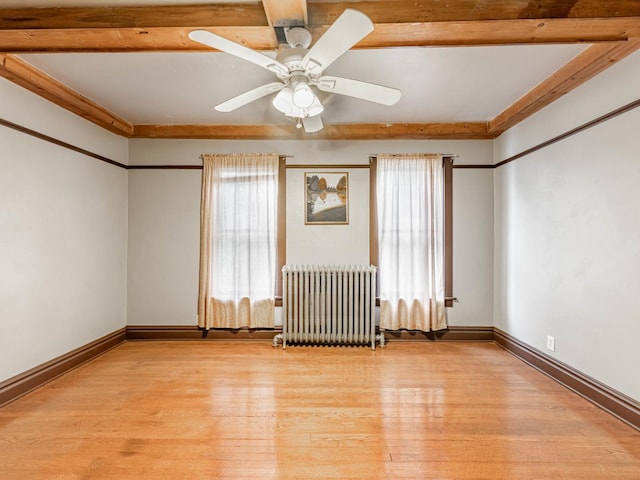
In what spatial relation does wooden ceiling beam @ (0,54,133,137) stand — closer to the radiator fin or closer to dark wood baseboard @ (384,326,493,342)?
the radiator fin

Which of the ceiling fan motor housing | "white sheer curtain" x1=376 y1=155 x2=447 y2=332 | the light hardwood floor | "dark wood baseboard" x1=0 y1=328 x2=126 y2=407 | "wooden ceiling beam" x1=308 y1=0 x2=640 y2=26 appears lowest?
the light hardwood floor

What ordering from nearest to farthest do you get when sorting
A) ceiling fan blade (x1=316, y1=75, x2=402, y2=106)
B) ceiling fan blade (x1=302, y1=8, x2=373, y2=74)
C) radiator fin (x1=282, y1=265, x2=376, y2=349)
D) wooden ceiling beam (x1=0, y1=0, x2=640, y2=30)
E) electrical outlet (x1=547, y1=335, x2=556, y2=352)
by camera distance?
ceiling fan blade (x1=302, y1=8, x2=373, y2=74)
wooden ceiling beam (x1=0, y1=0, x2=640, y2=30)
ceiling fan blade (x1=316, y1=75, x2=402, y2=106)
electrical outlet (x1=547, y1=335, x2=556, y2=352)
radiator fin (x1=282, y1=265, x2=376, y2=349)

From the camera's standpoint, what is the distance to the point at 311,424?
91.2 inches

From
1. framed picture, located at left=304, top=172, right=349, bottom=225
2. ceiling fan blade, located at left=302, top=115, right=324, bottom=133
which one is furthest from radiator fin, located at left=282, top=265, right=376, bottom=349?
ceiling fan blade, located at left=302, top=115, right=324, bottom=133

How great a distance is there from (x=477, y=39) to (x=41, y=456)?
3593mm

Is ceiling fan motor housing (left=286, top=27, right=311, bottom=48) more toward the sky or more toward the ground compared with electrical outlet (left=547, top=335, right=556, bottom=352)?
more toward the sky

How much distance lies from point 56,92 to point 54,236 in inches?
49.4

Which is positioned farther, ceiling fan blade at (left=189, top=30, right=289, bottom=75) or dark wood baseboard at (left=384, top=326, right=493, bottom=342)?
dark wood baseboard at (left=384, top=326, right=493, bottom=342)

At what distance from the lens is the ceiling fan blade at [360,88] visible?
214 centimetres

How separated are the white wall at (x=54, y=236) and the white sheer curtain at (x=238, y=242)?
103 centimetres

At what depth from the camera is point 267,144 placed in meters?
4.28

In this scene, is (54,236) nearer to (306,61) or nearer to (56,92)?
(56,92)

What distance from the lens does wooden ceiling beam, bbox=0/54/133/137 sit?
2.55 metres

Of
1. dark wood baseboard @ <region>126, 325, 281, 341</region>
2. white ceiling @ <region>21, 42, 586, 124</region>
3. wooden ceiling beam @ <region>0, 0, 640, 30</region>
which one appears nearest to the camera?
wooden ceiling beam @ <region>0, 0, 640, 30</region>
